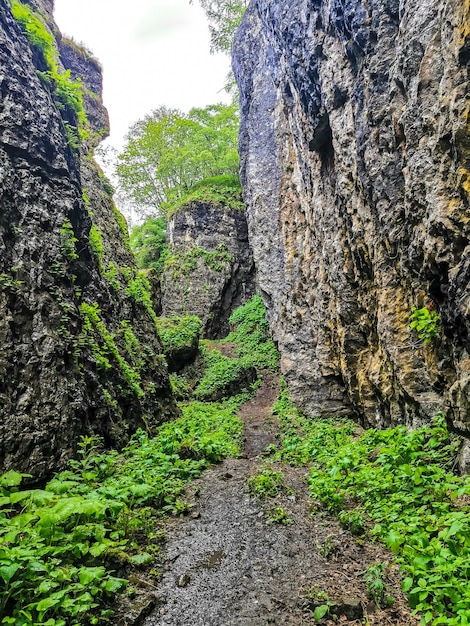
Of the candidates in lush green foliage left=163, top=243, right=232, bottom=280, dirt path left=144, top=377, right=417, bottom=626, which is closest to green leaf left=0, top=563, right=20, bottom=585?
dirt path left=144, top=377, right=417, bottom=626

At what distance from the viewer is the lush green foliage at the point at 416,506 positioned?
254 cm

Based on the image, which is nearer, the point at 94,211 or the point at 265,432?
the point at 265,432

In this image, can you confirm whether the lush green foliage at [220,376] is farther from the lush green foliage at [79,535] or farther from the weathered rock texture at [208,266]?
the lush green foliage at [79,535]

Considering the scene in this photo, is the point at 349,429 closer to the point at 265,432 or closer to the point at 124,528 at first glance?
the point at 265,432

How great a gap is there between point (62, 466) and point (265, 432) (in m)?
7.01

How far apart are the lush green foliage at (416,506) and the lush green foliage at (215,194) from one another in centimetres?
2318

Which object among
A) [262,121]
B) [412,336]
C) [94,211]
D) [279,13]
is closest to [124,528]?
[412,336]

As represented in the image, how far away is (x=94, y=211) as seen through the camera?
1285 centimetres

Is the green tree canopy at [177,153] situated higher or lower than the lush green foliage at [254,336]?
higher

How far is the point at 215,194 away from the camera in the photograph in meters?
27.9

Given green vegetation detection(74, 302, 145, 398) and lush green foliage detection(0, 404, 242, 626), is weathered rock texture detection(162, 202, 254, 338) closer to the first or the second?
green vegetation detection(74, 302, 145, 398)

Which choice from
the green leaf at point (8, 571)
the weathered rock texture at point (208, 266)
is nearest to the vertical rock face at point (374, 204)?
the green leaf at point (8, 571)

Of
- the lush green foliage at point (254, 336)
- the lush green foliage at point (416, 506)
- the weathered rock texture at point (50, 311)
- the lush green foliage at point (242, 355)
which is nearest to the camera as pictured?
the lush green foliage at point (416, 506)

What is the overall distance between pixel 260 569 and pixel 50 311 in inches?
227
